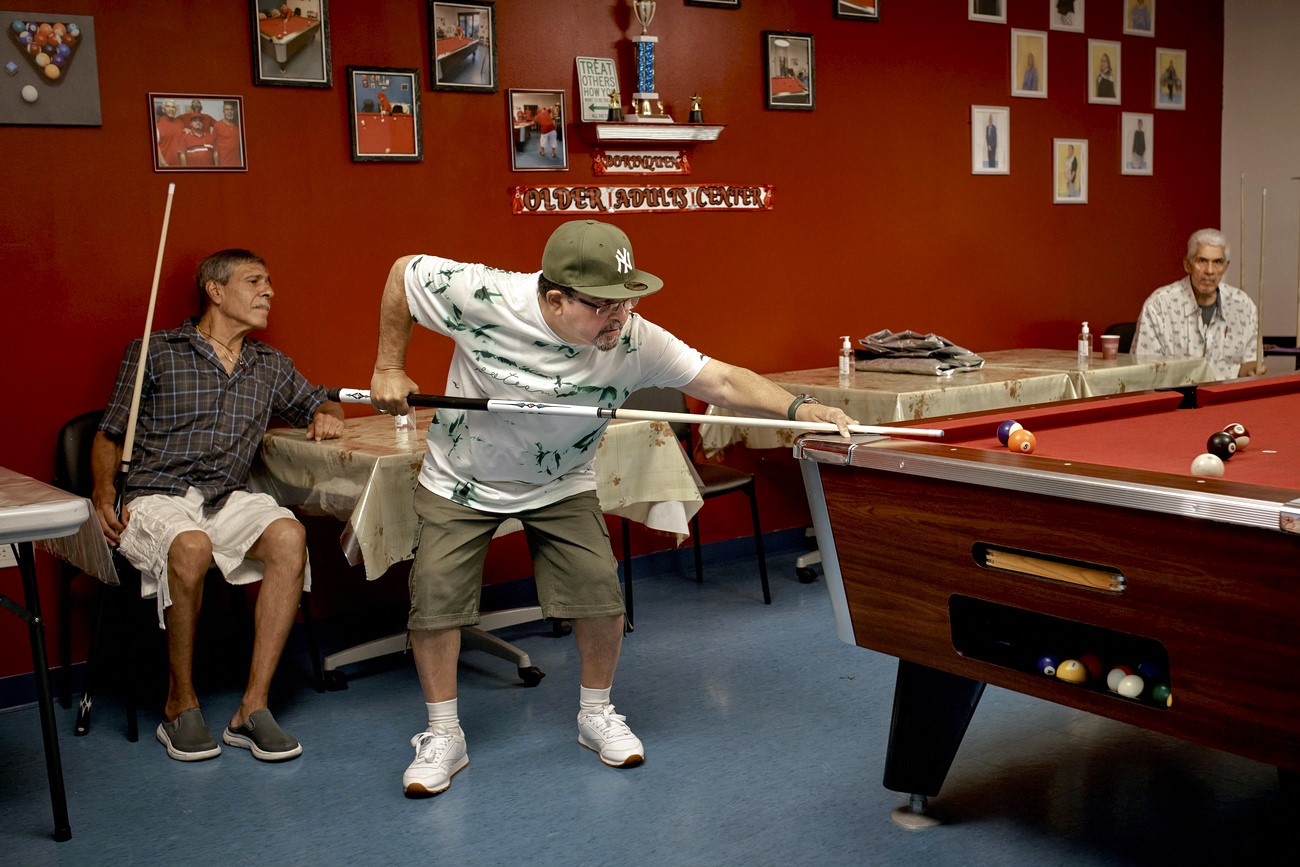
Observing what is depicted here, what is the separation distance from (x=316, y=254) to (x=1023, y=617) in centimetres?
260

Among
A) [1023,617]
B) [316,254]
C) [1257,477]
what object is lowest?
[1023,617]

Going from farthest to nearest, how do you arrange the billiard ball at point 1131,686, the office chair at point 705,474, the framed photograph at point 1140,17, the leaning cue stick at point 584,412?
1. the framed photograph at point 1140,17
2. the office chair at point 705,474
3. the leaning cue stick at point 584,412
4. the billiard ball at point 1131,686

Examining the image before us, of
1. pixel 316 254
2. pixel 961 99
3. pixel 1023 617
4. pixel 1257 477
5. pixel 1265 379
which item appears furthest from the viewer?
pixel 961 99

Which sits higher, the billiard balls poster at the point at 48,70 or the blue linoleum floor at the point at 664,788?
the billiard balls poster at the point at 48,70

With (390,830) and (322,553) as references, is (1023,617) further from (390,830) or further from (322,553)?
(322,553)

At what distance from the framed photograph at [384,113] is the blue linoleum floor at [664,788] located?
170 cm

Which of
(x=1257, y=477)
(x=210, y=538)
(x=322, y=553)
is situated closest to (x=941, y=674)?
(x=1257, y=477)

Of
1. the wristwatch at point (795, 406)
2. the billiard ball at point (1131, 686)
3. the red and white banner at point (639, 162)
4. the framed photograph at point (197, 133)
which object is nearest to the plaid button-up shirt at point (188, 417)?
the framed photograph at point (197, 133)

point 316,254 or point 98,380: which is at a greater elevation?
point 316,254

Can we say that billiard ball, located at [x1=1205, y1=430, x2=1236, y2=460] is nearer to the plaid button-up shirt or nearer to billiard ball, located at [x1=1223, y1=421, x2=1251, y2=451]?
billiard ball, located at [x1=1223, y1=421, x2=1251, y2=451]

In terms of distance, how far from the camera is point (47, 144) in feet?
11.4

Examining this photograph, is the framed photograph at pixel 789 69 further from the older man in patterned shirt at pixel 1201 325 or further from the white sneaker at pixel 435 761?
the white sneaker at pixel 435 761

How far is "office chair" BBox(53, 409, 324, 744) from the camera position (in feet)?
10.8

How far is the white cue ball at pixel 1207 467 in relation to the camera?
80.4 inches
